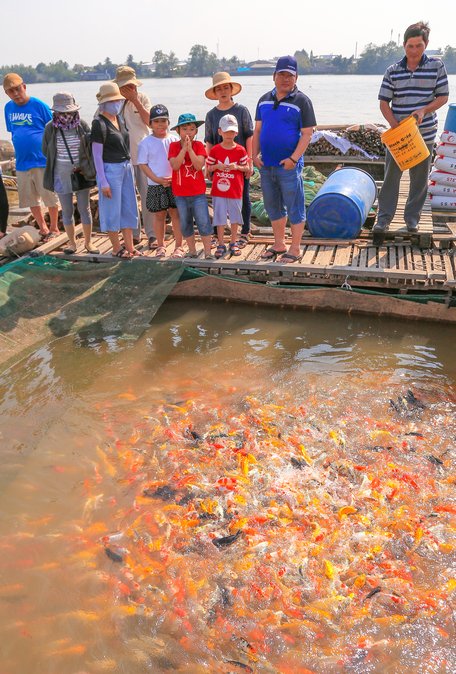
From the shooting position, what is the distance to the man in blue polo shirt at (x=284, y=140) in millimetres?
6199

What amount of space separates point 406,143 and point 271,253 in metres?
2.03

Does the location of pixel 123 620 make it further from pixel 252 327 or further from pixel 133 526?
pixel 252 327

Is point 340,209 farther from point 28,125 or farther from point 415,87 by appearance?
point 28,125

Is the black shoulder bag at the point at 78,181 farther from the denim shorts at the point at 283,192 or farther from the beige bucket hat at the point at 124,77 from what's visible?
the denim shorts at the point at 283,192

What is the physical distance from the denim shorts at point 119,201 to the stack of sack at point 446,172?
4.31 metres

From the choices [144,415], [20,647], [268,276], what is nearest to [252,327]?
[268,276]

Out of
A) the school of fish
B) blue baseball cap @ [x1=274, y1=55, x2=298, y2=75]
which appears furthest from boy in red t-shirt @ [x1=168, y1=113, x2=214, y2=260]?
the school of fish

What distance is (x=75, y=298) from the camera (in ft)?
20.9

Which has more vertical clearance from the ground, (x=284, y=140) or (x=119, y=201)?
(x=284, y=140)

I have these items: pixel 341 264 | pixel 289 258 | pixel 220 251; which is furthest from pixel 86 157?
pixel 341 264

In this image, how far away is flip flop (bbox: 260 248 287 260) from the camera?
723 centimetres

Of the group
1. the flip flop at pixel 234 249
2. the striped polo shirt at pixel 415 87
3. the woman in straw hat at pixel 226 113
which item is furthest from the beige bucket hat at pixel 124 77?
the striped polo shirt at pixel 415 87

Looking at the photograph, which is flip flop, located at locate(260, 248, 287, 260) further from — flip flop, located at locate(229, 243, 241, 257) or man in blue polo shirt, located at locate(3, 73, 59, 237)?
man in blue polo shirt, located at locate(3, 73, 59, 237)

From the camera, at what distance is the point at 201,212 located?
22.7ft
